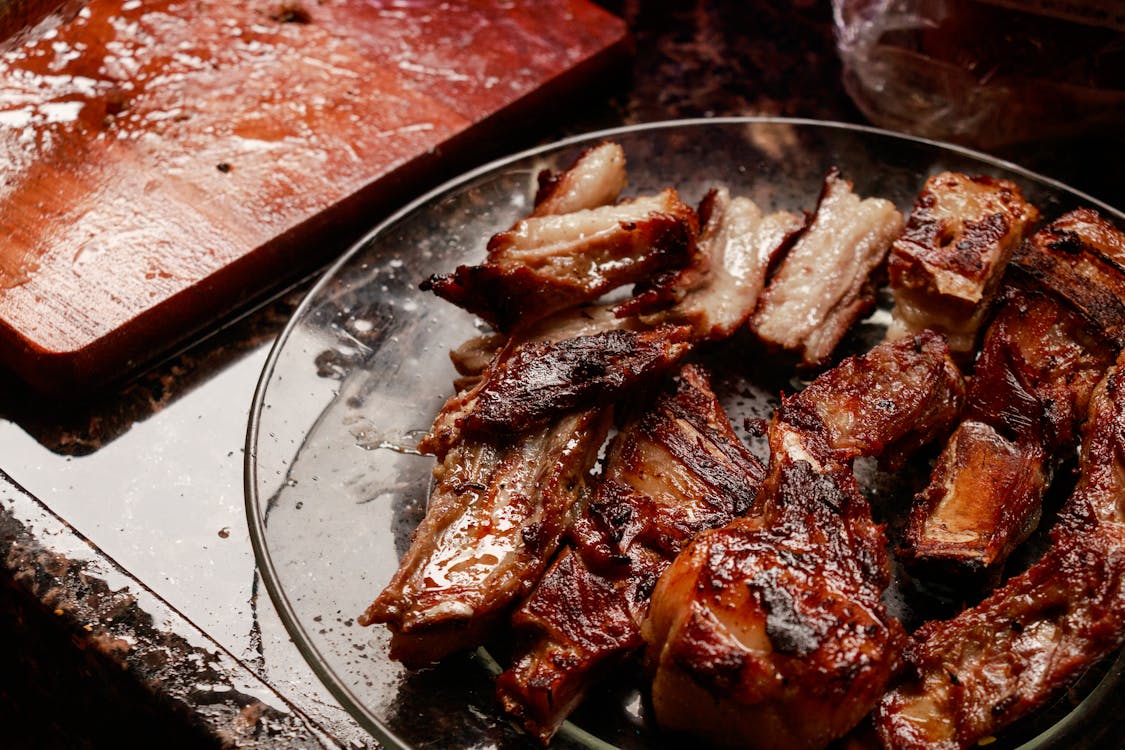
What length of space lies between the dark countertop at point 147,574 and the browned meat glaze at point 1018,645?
0.84 m

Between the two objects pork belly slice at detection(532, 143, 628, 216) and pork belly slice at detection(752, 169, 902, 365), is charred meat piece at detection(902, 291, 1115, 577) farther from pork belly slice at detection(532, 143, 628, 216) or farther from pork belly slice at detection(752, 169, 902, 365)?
Answer: pork belly slice at detection(532, 143, 628, 216)

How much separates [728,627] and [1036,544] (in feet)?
2.34

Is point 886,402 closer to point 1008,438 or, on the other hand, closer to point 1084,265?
point 1008,438

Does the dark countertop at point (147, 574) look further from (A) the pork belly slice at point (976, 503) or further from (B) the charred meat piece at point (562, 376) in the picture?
(A) the pork belly slice at point (976, 503)

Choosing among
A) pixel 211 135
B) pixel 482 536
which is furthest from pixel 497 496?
pixel 211 135

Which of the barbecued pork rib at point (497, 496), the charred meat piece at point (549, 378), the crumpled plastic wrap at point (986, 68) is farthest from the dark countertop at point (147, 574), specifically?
the crumpled plastic wrap at point (986, 68)

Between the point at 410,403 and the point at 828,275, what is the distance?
86 centimetres

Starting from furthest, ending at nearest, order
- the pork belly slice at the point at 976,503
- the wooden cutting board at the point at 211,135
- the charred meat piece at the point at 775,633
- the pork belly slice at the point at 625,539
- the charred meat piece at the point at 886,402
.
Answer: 1. the wooden cutting board at the point at 211,135
2. the charred meat piece at the point at 886,402
3. the pork belly slice at the point at 976,503
4. the pork belly slice at the point at 625,539
5. the charred meat piece at the point at 775,633

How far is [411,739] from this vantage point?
143 cm

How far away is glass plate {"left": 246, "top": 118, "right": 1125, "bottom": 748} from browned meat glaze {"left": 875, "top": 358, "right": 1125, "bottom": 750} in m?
0.12

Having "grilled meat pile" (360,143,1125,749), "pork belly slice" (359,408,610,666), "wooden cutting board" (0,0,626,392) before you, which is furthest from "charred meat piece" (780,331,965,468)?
"wooden cutting board" (0,0,626,392)

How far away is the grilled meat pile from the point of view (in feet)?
4.66

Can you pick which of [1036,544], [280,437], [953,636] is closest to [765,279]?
[1036,544]

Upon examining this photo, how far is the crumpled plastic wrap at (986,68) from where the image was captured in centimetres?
254
